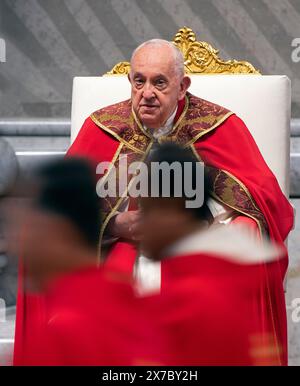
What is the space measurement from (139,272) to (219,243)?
0.52 m

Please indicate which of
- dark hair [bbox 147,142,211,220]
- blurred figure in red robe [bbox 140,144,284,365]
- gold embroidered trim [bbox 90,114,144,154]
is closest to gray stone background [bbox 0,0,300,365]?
gold embroidered trim [bbox 90,114,144,154]

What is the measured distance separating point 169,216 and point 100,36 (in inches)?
140

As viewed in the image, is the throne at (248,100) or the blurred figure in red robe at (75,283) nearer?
the blurred figure in red robe at (75,283)

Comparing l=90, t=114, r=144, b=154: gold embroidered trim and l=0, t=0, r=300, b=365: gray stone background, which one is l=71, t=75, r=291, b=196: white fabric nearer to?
l=90, t=114, r=144, b=154: gold embroidered trim

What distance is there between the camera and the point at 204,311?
1.92 m

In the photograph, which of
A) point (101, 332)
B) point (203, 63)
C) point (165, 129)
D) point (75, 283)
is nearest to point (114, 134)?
point (165, 129)

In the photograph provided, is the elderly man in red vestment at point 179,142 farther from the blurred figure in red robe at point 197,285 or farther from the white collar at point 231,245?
the blurred figure in red robe at point 197,285

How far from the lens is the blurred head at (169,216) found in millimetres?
1819

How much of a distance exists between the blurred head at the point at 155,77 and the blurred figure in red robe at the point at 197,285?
0.51m

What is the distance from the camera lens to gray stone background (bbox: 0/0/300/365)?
5.17m

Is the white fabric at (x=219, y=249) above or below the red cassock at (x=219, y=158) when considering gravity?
below

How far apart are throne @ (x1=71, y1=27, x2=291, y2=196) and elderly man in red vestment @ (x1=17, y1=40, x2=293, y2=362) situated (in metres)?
0.28

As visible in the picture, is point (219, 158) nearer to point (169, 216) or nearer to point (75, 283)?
point (169, 216)

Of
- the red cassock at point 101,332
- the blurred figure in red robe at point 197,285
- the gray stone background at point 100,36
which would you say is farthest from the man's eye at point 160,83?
the gray stone background at point 100,36
